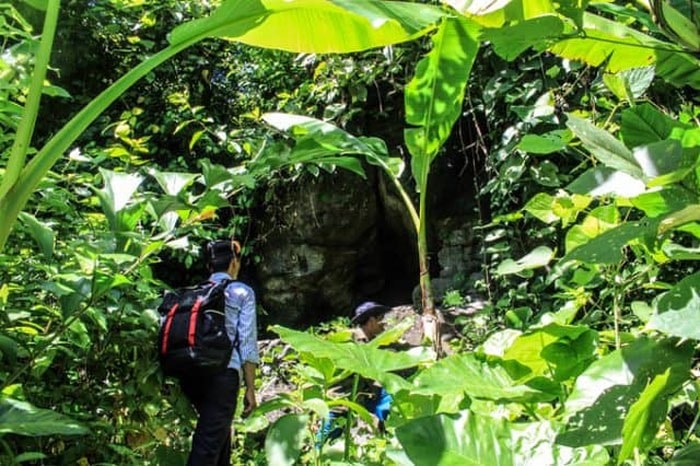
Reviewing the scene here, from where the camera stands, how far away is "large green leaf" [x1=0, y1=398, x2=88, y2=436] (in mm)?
909

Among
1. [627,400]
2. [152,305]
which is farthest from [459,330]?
[627,400]

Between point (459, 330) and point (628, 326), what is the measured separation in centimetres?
204

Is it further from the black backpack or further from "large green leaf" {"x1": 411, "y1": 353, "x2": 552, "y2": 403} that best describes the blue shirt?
"large green leaf" {"x1": 411, "y1": 353, "x2": 552, "y2": 403}

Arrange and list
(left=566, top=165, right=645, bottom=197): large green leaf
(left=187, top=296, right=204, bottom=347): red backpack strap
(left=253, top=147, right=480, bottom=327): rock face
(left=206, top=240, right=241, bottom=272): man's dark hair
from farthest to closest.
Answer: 1. (left=253, top=147, right=480, bottom=327): rock face
2. (left=206, top=240, right=241, bottom=272): man's dark hair
3. (left=187, top=296, right=204, bottom=347): red backpack strap
4. (left=566, top=165, right=645, bottom=197): large green leaf

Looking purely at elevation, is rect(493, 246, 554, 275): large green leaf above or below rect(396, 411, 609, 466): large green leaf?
above

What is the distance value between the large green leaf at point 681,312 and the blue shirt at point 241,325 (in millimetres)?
2281

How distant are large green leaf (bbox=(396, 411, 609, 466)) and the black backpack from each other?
1.66m

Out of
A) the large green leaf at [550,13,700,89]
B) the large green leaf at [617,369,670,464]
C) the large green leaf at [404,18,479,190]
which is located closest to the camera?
the large green leaf at [617,369,670,464]

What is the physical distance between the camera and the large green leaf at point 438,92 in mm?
1084

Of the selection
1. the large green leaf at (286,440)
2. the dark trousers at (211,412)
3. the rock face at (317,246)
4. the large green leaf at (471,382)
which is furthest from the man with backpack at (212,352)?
the rock face at (317,246)

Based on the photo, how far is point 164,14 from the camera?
5.34 metres

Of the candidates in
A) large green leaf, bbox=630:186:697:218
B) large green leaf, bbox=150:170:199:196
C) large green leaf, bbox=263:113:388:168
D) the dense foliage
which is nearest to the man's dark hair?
the dense foliage

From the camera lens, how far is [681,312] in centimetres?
46

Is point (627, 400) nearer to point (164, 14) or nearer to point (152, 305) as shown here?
point (152, 305)
